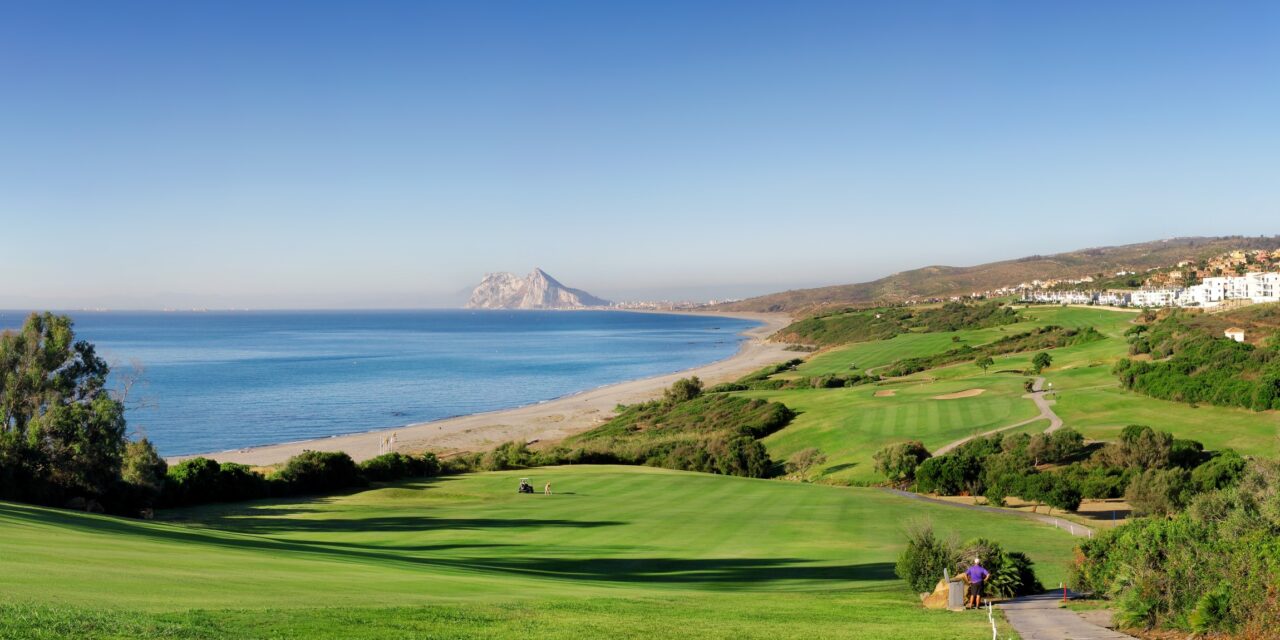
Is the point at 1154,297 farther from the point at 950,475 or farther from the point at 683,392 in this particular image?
the point at 950,475

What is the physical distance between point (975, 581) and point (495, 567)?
1109cm

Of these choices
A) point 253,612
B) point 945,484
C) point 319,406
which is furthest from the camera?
point 319,406

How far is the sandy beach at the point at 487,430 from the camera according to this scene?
6612cm

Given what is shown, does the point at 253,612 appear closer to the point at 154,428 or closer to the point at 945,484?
the point at 945,484

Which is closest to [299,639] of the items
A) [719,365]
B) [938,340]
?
[938,340]

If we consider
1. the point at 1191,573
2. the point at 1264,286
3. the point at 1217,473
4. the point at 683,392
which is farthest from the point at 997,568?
the point at 1264,286

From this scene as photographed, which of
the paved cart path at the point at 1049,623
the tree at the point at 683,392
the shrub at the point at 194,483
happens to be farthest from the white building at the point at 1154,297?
the paved cart path at the point at 1049,623

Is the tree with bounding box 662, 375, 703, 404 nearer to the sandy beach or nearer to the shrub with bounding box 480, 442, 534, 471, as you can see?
the sandy beach

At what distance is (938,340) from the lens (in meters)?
129

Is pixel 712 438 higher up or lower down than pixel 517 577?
lower down

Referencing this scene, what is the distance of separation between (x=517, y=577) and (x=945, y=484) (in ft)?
91.3

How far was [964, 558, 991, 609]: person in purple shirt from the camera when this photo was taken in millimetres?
15992

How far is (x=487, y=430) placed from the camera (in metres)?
79.3

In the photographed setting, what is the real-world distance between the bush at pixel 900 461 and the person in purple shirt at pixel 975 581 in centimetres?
2906
